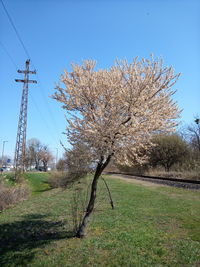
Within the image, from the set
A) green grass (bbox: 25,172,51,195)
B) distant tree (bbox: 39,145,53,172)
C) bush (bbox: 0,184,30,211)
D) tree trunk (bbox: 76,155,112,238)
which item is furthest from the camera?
distant tree (bbox: 39,145,53,172)

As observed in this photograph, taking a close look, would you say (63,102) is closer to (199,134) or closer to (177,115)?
(177,115)

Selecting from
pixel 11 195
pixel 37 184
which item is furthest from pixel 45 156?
pixel 11 195

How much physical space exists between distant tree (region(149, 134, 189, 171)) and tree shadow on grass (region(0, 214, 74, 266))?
26.0m

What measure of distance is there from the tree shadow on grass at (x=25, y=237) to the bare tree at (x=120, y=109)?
7.10 feet

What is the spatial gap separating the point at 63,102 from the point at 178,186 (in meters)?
14.5

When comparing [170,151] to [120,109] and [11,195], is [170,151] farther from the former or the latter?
[120,109]

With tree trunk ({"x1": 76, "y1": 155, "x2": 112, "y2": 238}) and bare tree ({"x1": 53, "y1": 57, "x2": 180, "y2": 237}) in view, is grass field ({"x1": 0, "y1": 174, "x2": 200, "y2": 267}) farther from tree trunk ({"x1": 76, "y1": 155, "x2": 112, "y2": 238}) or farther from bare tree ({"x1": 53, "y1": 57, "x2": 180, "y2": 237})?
bare tree ({"x1": 53, "y1": 57, "x2": 180, "y2": 237})

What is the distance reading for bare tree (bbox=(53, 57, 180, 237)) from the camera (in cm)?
548

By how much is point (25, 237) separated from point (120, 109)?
5.43 metres

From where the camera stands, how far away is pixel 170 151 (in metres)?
32.4

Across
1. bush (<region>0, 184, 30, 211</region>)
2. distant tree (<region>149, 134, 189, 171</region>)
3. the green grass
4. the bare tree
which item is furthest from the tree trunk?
distant tree (<region>149, 134, 189, 171</region>)

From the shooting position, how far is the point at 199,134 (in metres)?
36.7

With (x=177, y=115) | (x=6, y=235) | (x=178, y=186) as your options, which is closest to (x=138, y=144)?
(x=177, y=115)

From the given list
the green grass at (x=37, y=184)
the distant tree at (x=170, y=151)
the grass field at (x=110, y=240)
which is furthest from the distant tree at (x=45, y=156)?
the grass field at (x=110, y=240)
